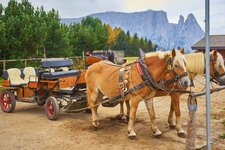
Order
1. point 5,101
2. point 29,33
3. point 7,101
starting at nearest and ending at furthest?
point 7,101, point 5,101, point 29,33

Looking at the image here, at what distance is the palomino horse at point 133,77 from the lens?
21.3ft

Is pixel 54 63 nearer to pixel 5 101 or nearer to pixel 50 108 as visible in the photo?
pixel 50 108

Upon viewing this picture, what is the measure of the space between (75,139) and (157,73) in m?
2.50

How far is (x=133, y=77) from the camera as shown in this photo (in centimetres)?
731

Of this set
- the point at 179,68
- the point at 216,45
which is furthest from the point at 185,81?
the point at 216,45

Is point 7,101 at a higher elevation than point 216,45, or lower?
lower

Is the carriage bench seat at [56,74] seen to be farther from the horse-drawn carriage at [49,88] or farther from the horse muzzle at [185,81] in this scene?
the horse muzzle at [185,81]

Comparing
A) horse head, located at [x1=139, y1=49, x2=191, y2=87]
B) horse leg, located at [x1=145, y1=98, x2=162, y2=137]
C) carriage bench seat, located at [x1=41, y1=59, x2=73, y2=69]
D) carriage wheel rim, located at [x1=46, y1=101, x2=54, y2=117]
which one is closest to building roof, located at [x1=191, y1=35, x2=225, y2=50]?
carriage bench seat, located at [x1=41, y1=59, x2=73, y2=69]

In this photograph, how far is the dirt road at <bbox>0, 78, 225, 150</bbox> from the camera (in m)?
6.91

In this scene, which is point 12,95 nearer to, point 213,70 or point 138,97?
point 138,97

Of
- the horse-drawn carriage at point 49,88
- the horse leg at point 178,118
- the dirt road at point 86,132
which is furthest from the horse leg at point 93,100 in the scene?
the horse leg at point 178,118

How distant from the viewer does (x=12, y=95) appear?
34.3 feet

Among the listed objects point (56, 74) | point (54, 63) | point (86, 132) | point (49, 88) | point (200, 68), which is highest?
point (54, 63)

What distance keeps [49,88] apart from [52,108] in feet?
2.59
